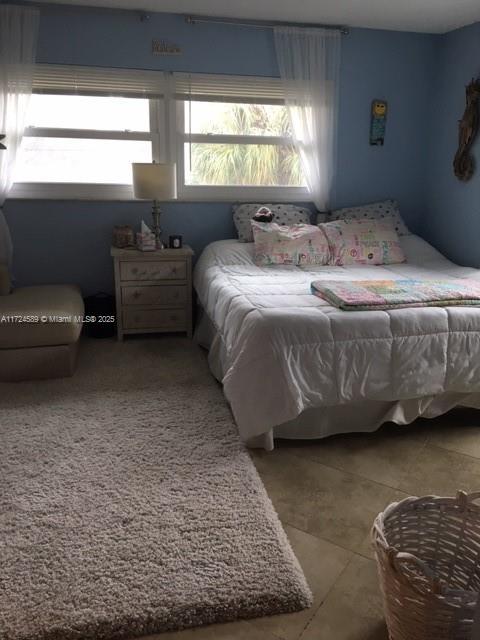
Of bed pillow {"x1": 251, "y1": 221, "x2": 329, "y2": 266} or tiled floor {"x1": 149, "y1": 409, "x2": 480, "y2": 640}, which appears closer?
tiled floor {"x1": 149, "y1": 409, "x2": 480, "y2": 640}

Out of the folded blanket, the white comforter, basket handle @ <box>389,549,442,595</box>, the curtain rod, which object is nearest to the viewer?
basket handle @ <box>389,549,442,595</box>

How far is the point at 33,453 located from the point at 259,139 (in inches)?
108

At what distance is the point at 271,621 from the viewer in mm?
1453

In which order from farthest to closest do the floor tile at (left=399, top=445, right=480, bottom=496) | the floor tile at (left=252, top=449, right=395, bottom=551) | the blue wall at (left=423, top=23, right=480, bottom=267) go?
the blue wall at (left=423, top=23, right=480, bottom=267)
the floor tile at (left=399, top=445, right=480, bottom=496)
the floor tile at (left=252, top=449, right=395, bottom=551)

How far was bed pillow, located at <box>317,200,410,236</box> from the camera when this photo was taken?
154 inches

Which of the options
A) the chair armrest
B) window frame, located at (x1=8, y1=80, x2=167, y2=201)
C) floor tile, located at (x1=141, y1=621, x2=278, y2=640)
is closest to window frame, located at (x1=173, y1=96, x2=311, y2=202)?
window frame, located at (x1=8, y1=80, x2=167, y2=201)

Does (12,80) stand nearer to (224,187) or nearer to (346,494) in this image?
(224,187)

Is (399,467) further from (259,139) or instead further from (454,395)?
(259,139)

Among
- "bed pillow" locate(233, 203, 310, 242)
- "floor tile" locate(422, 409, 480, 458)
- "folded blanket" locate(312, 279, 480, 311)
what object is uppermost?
"bed pillow" locate(233, 203, 310, 242)

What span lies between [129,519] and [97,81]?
9.77 ft

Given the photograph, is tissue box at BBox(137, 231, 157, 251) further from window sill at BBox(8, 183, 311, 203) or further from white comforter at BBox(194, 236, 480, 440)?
white comforter at BBox(194, 236, 480, 440)

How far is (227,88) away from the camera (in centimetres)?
369

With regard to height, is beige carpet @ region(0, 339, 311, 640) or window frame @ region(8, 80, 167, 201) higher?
window frame @ region(8, 80, 167, 201)

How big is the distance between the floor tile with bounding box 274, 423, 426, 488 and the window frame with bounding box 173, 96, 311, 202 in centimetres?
213
